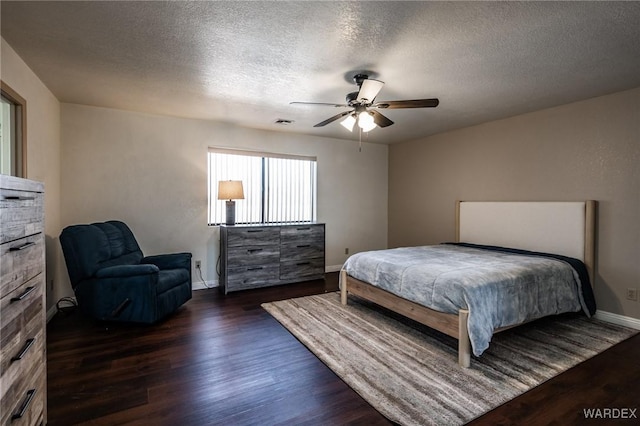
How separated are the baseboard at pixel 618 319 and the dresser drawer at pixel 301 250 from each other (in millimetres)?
3462

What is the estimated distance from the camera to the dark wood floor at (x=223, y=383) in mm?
1846

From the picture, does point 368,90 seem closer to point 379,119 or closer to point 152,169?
point 379,119

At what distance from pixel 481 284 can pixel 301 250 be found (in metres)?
2.82

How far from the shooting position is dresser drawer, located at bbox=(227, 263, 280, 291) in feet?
14.2

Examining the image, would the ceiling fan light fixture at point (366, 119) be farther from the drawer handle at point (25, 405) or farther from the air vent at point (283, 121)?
the drawer handle at point (25, 405)

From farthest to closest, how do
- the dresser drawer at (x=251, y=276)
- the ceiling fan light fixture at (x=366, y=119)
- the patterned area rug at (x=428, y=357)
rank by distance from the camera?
1. the dresser drawer at (x=251, y=276)
2. the ceiling fan light fixture at (x=366, y=119)
3. the patterned area rug at (x=428, y=357)

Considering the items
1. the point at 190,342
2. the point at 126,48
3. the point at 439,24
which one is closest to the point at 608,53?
the point at 439,24

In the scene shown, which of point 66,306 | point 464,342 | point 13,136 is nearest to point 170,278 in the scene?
point 66,306

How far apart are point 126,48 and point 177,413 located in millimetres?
2540

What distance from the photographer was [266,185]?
5.09 meters

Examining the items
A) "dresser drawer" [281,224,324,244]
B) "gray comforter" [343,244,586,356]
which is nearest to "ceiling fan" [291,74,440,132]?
"gray comforter" [343,244,586,356]

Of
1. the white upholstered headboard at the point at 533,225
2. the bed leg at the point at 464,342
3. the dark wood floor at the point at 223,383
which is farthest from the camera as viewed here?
the white upholstered headboard at the point at 533,225

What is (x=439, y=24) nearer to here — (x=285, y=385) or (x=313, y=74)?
(x=313, y=74)

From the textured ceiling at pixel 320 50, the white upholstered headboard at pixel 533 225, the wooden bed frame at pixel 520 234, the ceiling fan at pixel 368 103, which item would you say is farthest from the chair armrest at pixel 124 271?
the white upholstered headboard at pixel 533 225
